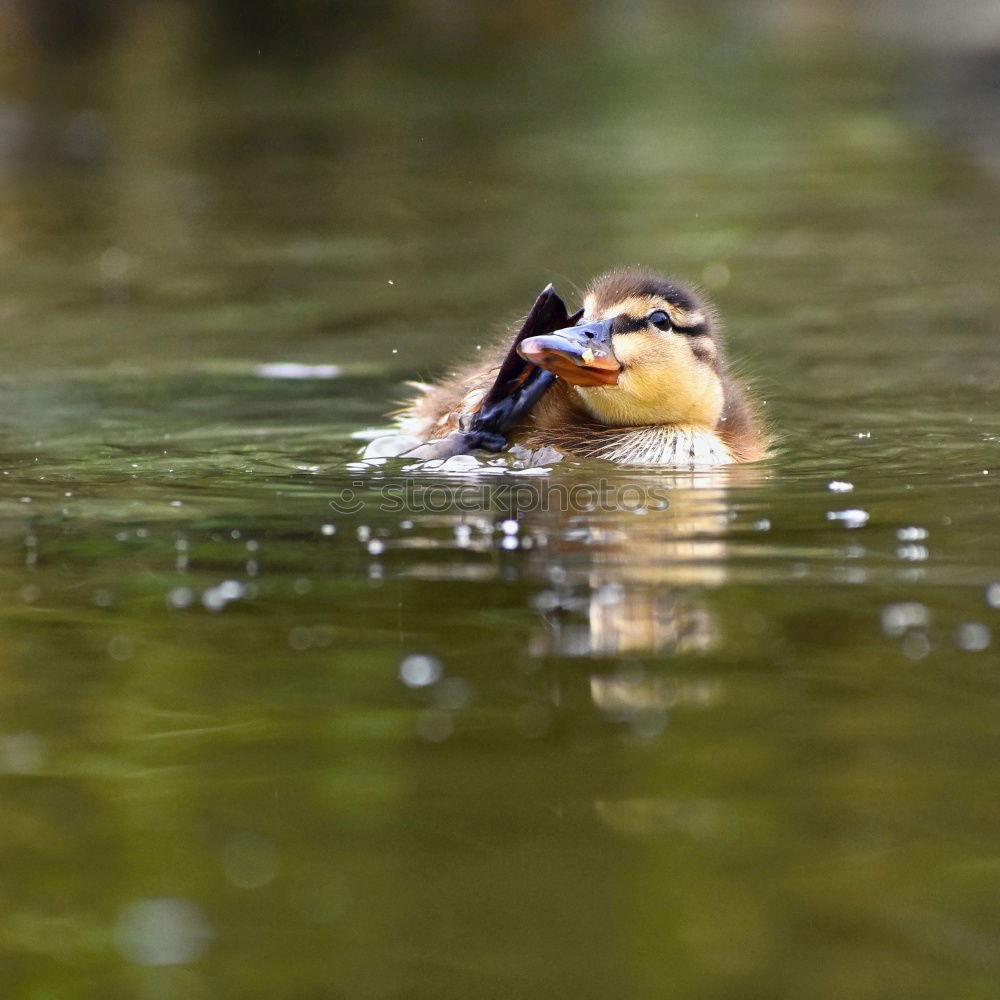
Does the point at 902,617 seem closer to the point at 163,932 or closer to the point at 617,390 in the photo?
the point at 163,932

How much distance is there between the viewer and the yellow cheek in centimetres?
698

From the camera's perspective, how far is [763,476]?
6887 millimetres

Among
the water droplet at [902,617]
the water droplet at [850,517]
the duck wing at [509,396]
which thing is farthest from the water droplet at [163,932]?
the duck wing at [509,396]

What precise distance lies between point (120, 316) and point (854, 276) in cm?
537

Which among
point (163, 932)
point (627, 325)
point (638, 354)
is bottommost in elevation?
point (163, 932)

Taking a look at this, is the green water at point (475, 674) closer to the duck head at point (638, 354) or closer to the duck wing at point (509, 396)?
the duck wing at point (509, 396)

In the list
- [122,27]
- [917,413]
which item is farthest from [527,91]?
[917,413]

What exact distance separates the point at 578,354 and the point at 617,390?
0.45 meters

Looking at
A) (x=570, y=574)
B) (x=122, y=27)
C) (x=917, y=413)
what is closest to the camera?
(x=570, y=574)

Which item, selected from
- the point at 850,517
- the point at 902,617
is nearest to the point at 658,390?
the point at 850,517

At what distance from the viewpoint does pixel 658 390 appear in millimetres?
7113

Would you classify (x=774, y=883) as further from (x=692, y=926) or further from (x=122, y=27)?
(x=122, y=27)
